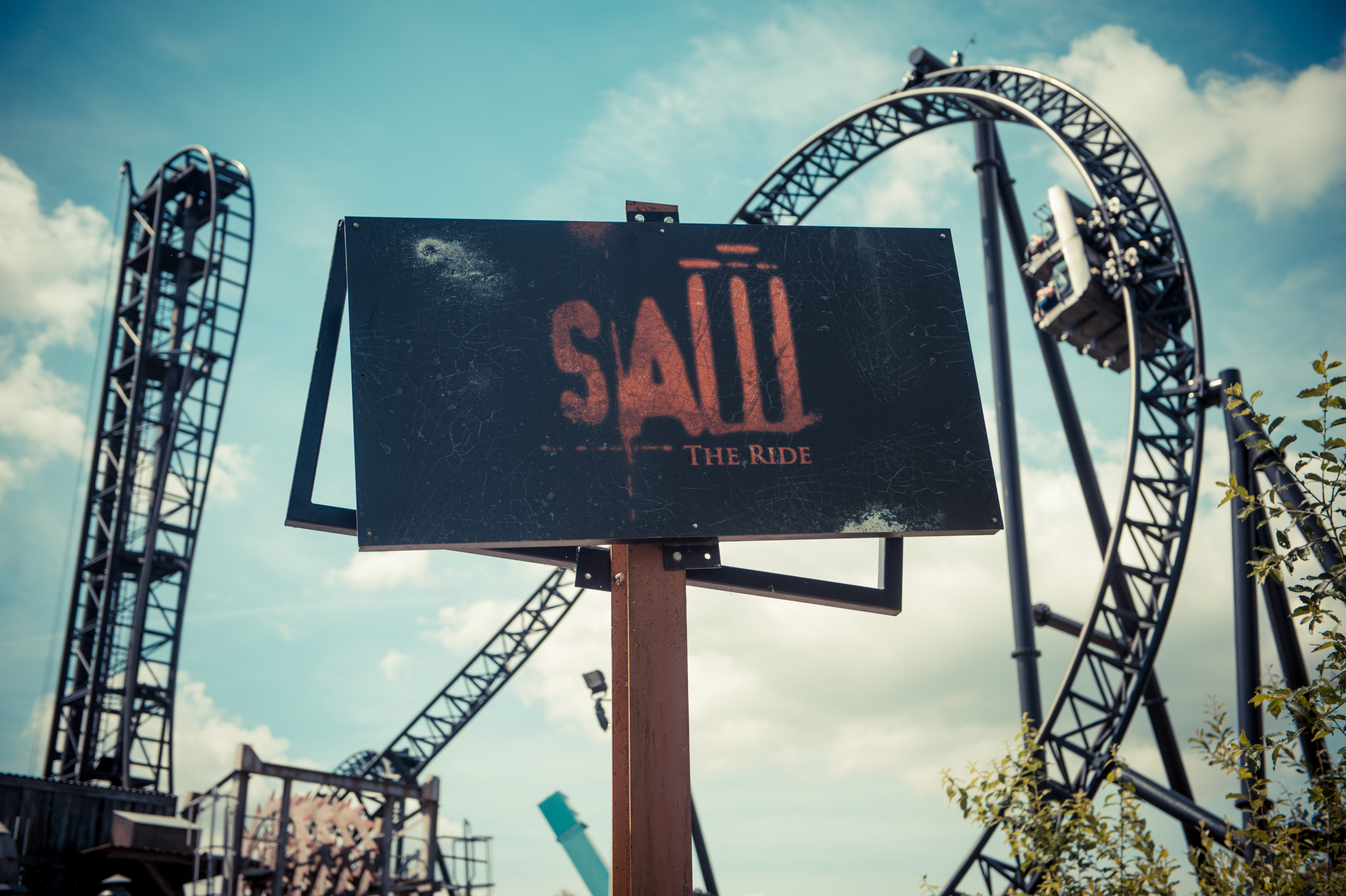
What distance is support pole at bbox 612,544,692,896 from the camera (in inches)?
136

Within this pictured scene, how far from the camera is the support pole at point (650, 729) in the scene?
344 centimetres

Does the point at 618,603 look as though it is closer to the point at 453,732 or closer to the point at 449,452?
the point at 449,452

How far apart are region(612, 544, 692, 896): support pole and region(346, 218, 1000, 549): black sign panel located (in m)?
0.20

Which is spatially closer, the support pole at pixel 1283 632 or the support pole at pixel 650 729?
the support pole at pixel 650 729

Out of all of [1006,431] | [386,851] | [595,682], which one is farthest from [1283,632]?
[386,851]

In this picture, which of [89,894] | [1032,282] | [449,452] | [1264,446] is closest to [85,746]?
[89,894]

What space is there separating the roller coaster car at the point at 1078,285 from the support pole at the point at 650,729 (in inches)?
472

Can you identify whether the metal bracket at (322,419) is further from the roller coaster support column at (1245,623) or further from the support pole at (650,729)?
the roller coaster support column at (1245,623)

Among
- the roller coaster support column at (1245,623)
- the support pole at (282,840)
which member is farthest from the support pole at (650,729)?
the support pole at (282,840)

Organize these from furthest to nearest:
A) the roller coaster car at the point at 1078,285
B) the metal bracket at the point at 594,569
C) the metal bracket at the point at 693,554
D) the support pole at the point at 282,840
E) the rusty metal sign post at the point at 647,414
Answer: the roller coaster car at the point at 1078,285
the support pole at the point at 282,840
the metal bracket at the point at 594,569
the metal bracket at the point at 693,554
the rusty metal sign post at the point at 647,414

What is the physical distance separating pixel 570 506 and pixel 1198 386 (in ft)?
38.3

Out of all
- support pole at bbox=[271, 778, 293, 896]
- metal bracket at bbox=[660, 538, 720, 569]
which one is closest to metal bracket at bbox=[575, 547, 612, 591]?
metal bracket at bbox=[660, 538, 720, 569]

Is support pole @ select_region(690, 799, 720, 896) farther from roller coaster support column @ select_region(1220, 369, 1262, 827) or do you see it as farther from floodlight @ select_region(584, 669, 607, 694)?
roller coaster support column @ select_region(1220, 369, 1262, 827)

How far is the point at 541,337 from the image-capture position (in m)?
3.93
